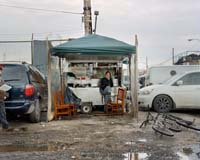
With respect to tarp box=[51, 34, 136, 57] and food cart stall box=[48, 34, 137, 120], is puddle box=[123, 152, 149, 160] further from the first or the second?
tarp box=[51, 34, 136, 57]

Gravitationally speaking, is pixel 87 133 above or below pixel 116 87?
below

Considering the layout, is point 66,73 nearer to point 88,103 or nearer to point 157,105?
point 88,103

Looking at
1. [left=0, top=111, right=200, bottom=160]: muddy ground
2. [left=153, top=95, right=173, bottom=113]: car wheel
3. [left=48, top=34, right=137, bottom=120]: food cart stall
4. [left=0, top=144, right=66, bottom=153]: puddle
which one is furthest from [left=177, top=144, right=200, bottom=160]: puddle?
[left=153, top=95, right=173, bottom=113]: car wheel

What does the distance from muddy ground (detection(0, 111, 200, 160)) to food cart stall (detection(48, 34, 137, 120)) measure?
241cm

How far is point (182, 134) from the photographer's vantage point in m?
9.87

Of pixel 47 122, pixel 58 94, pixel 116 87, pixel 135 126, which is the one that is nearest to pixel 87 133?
Result: pixel 135 126

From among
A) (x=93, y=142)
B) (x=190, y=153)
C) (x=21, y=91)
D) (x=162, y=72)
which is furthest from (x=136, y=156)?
(x=162, y=72)

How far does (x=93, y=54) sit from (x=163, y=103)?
3.45m

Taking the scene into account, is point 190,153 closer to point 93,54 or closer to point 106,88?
point 93,54

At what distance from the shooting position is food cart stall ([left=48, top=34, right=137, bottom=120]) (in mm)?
13227

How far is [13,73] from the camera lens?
37.9 feet

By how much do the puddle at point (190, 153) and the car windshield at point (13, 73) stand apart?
5018 millimetres

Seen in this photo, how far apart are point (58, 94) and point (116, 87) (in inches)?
89.0

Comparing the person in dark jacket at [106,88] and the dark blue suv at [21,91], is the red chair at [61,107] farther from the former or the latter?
the person in dark jacket at [106,88]
